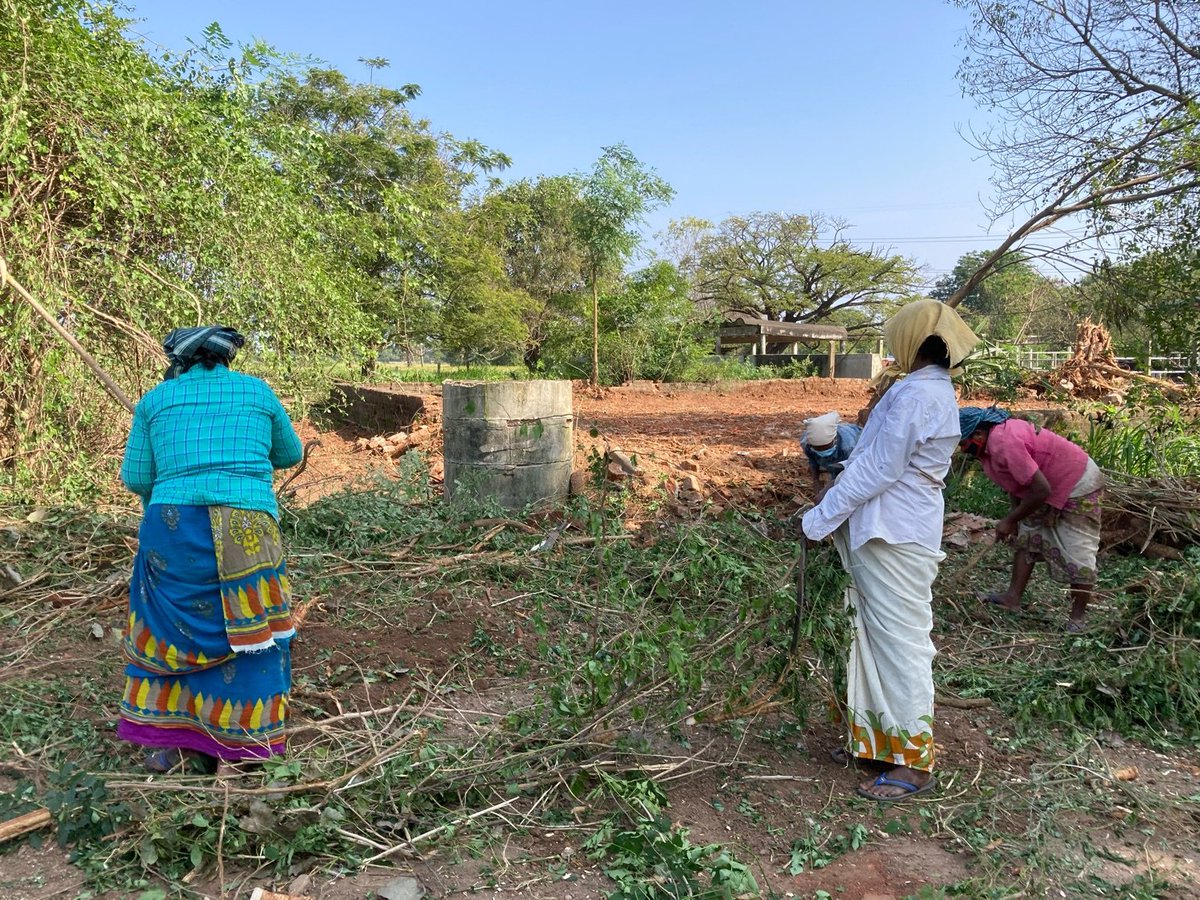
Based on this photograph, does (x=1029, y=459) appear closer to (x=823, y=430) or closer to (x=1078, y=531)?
(x=1078, y=531)

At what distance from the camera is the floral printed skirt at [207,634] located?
2.71 metres

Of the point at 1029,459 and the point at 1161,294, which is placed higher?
the point at 1161,294

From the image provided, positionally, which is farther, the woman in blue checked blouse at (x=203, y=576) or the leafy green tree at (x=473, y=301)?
the leafy green tree at (x=473, y=301)

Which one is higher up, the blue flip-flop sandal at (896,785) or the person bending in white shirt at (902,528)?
the person bending in white shirt at (902,528)

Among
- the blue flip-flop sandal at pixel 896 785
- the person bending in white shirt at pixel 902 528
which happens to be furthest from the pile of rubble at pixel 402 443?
the blue flip-flop sandal at pixel 896 785

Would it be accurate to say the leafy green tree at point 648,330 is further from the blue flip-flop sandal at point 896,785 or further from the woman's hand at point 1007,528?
the blue flip-flop sandal at point 896,785

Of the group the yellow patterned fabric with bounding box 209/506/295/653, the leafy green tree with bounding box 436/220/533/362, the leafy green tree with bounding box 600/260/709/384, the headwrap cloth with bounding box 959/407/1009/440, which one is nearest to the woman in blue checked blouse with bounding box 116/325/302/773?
the yellow patterned fabric with bounding box 209/506/295/653

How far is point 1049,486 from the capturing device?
4348mm

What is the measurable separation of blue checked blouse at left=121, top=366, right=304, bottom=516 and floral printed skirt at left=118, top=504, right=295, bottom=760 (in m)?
0.06

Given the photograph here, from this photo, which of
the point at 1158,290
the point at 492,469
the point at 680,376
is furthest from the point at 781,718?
the point at 680,376

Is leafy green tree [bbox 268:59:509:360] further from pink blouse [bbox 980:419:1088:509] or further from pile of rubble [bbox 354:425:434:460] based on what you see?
pink blouse [bbox 980:419:1088:509]

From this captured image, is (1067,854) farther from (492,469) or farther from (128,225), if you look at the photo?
(128,225)

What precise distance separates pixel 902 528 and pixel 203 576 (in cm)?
234

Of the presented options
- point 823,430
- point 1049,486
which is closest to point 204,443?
point 823,430
